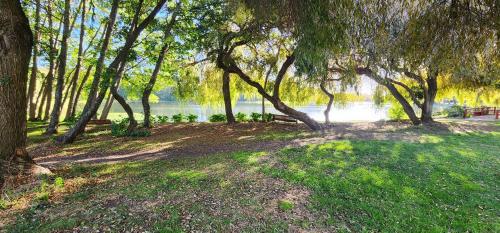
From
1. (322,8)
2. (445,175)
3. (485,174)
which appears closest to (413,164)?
(445,175)

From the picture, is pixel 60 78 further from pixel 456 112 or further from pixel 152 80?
pixel 456 112

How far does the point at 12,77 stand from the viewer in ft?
15.5

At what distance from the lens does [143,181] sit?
215 inches

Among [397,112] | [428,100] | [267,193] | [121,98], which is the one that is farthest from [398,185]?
[397,112]

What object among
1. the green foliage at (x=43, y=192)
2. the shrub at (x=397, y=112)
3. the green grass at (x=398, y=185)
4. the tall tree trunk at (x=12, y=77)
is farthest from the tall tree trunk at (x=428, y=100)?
the tall tree trunk at (x=12, y=77)

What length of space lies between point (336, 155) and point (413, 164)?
1899mm

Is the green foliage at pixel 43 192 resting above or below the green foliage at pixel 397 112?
below

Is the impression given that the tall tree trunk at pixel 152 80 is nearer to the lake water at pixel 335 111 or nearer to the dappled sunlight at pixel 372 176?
the lake water at pixel 335 111

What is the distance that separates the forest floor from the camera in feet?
13.1

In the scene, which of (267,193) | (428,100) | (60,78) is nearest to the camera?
(267,193)

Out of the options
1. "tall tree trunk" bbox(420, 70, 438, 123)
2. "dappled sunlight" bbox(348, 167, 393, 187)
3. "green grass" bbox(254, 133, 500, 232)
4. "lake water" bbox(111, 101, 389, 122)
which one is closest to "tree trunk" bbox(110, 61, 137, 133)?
"lake water" bbox(111, 101, 389, 122)

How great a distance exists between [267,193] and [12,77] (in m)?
4.84

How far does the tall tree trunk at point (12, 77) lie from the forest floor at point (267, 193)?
734mm

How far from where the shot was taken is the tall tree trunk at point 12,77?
4.62m
